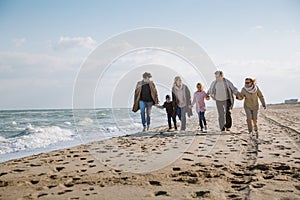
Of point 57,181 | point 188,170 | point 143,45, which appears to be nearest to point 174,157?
point 188,170

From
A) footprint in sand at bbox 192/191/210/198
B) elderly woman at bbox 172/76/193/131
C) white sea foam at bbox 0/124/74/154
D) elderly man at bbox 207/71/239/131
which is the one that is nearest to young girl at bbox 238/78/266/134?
elderly man at bbox 207/71/239/131

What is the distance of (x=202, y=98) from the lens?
425 inches

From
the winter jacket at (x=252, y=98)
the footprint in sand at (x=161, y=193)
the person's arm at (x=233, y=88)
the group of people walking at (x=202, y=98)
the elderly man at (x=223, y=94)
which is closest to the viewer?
the footprint in sand at (x=161, y=193)

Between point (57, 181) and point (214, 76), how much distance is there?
7111 millimetres

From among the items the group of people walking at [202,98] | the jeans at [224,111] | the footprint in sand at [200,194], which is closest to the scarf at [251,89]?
the group of people walking at [202,98]

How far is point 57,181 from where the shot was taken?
4375 mm

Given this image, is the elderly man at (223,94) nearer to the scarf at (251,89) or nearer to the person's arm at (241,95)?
the person's arm at (241,95)

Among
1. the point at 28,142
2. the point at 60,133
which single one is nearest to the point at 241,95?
the point at 28,142

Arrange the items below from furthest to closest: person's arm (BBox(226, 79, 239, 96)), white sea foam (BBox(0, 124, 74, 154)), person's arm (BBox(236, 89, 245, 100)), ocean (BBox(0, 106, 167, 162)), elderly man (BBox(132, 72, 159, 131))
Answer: elderly man (BBox(132, 72, 159, 131)), white sea foam (BBox(0, 124, 74, 154)), ocean (BBox(0, 106, 167, 162)), person's arm (BBox(226, 79, 239, 96)), person's arm (BBox(236, 89, 245, 100))

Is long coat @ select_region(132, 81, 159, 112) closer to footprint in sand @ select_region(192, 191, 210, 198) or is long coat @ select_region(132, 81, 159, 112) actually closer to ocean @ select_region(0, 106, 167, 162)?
ocean @ select_region(0, 106, 167, 162)

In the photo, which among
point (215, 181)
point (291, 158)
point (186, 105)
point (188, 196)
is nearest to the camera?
point (188, 196)

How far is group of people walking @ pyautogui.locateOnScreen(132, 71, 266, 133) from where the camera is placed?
9586 mm

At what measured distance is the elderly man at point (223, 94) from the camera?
33.4 ft

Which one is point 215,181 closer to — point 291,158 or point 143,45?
point 291,158
